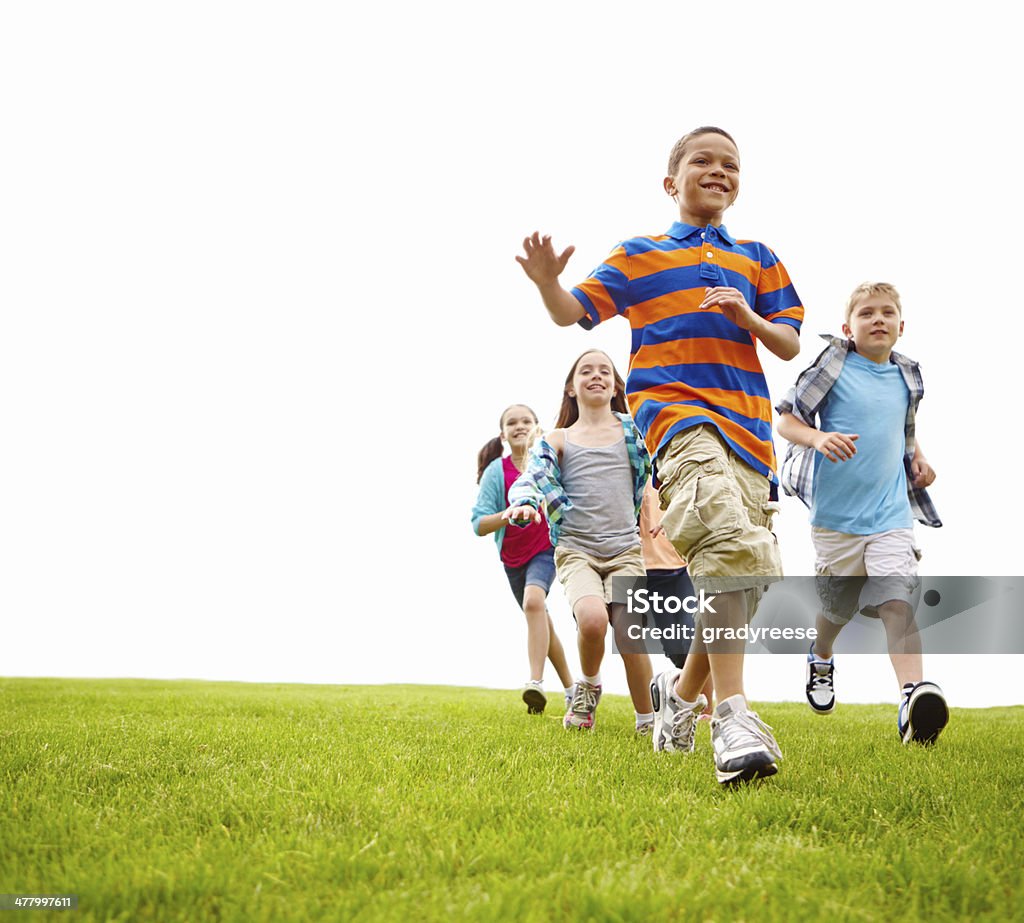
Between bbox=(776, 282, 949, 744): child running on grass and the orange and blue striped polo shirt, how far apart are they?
1.18 m

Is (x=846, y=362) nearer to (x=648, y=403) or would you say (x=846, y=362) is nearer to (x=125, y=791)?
(x=648, y=403)

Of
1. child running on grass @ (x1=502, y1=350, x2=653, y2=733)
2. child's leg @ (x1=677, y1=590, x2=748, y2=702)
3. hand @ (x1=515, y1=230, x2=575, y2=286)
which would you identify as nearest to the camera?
Result: child's leg @ (x1=677, y1=590, x2=748, y2=702)

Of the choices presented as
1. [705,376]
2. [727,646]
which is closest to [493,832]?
[727,646]

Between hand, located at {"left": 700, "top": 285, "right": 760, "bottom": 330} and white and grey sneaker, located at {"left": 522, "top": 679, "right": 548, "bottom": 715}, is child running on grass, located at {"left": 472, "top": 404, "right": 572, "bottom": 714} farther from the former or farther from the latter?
hand, located at {"left": 700, "top": 285, "right": 760, "bottom": 330}

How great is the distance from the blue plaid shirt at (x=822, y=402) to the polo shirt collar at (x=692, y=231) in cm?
142

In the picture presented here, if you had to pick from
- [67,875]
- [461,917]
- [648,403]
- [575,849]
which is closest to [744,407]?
[648,403]

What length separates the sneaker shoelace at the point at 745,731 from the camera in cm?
284

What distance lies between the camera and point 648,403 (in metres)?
3.47

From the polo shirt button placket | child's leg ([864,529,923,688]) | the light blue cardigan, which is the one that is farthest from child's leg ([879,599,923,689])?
the light blue cardigan

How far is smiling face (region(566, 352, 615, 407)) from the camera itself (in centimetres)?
529

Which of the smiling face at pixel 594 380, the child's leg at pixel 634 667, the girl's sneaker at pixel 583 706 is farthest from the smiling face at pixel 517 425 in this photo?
the girl's sneaker at pixel 583 706

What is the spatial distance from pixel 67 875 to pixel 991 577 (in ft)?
17.8

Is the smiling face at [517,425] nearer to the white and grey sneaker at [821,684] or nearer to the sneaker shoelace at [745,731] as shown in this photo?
the white and grey sneaker at [821,684]

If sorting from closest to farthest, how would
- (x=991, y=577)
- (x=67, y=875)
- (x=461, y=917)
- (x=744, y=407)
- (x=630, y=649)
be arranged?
(x=461, y=917), (x=67, y=875), (x=744, y=407), (x=630, y=649), (x=991, y=577)
